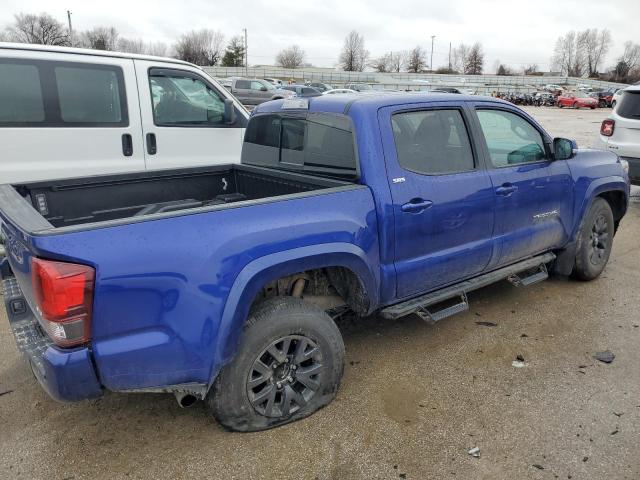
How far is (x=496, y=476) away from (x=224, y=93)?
5030mm

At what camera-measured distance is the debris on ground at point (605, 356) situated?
3633mm

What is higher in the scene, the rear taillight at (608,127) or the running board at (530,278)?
the rear taillight at (608,127)

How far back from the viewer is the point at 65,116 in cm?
509

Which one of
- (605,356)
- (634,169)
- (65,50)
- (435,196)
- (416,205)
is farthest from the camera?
(634,169)

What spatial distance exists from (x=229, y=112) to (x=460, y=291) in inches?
145

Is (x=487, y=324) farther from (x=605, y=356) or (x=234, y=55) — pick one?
(x=234, y=55)

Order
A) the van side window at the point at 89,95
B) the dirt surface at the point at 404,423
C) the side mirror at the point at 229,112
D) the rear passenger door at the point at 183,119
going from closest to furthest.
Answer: the dirt surface at the point at 404,423 → the van side window at the point at 89,95 → the rear passenger door at the point at 183,119 → the side mirror at the point at 229,112

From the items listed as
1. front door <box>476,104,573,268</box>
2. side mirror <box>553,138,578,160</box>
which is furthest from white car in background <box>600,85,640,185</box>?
side mirror <box>553,138,578,160</box>

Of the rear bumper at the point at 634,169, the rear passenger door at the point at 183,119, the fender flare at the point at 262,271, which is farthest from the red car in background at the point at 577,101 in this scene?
the fender flare at the point at 262,271

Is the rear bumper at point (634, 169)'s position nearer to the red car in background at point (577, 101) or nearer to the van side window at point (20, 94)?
the van side window at point (20, 94)

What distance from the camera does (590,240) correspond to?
16.2 ft

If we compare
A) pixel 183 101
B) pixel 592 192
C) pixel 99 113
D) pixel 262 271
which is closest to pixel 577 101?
pixel 592 192

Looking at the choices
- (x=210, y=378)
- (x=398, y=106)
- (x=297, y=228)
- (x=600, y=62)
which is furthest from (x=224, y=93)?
(x=600, y=62)

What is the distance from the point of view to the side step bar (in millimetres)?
3361
